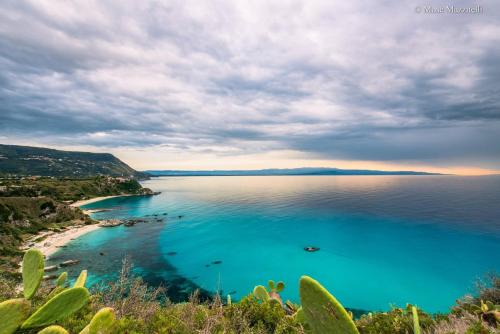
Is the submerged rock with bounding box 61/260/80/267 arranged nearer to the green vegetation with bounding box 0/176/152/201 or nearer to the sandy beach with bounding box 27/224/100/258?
the sandy beach with bounding box 27/224/100/258

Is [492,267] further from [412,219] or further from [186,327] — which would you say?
[186,327]

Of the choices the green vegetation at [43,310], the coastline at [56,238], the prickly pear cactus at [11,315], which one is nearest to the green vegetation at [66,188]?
the coastline at [56,238]

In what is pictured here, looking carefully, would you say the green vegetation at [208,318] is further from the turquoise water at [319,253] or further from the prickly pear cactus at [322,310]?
the turquoise water at [319,253]

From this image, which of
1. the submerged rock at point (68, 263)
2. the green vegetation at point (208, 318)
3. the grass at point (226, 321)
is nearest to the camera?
the green vegetation at point (208, 318)

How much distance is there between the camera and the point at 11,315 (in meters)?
3.68

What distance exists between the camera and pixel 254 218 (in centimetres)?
7344

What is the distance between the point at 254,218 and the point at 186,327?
68.8m

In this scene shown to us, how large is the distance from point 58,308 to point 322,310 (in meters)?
4.81

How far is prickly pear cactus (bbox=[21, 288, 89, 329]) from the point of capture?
3.91 meters

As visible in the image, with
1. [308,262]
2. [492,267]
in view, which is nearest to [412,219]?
[492,267]

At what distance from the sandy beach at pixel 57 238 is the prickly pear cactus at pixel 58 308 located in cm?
4678

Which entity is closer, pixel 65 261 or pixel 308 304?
pixel 308 304

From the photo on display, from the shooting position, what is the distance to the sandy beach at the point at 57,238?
40.6m

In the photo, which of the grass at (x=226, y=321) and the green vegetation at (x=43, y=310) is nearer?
the green vegetation at (x=43, y=310)
